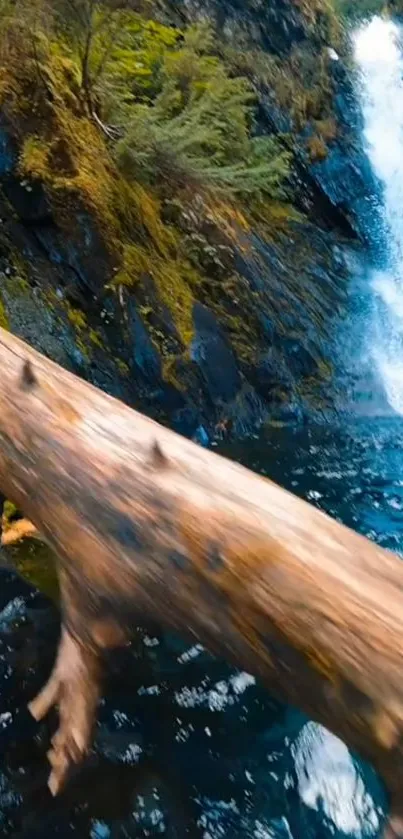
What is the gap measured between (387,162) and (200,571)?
17730mm

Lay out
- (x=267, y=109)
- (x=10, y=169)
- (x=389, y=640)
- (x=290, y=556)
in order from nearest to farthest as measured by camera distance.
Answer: (x=389, y=640) < (x=290, y=556) < (x=10, y=169) < (x=267, y=109)

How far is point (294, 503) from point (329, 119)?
1679cm

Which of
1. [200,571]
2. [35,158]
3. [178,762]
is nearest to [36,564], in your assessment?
[178,762]

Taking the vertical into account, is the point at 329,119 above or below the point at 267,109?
above

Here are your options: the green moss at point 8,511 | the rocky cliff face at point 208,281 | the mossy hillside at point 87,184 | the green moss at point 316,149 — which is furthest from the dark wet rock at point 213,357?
the green moss at point 316,149

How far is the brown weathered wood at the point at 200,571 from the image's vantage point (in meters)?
1.72

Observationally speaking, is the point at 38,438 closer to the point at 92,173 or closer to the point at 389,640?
the point at 389,640

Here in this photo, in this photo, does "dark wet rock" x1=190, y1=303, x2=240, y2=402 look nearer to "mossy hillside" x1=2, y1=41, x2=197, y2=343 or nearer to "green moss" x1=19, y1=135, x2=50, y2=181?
"mossy hillside" x1=2, y1=41, x2=197, y2=343

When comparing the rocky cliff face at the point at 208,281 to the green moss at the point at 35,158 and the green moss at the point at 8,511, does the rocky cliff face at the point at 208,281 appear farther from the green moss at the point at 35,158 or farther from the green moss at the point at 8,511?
the green moss at the point at 8,511

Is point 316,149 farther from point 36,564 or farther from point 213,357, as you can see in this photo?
point 36,564

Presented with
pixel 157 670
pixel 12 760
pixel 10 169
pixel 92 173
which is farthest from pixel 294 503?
pixel 92 173

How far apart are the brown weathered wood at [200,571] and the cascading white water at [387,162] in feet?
30.7

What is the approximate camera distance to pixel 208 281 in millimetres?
10570

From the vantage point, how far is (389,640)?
5.50 ft
